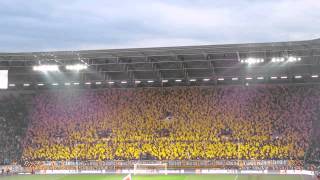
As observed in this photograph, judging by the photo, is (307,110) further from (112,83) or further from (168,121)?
(112,83)

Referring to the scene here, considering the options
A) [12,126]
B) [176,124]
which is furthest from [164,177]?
[12,126]

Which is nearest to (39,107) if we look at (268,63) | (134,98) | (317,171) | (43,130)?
(43,130)

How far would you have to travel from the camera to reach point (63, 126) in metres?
55.8

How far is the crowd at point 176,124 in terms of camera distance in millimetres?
50750

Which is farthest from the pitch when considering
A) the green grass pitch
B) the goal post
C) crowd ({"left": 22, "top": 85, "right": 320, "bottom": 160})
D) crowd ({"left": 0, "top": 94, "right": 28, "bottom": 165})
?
crowd ({"left": 0, "top": 94, "right": 28, "bottom": 165})

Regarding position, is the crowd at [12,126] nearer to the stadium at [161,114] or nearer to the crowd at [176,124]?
the stadium at [161,114]

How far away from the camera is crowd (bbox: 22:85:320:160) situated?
50750 mm

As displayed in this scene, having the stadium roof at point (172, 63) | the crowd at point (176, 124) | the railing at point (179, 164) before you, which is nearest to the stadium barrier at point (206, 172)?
the railing at point (179, 164)

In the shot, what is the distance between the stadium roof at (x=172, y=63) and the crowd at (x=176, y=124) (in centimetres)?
231

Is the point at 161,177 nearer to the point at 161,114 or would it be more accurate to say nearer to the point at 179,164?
the point at 179,164

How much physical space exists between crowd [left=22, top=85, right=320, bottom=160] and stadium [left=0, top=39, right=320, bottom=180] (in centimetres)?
11

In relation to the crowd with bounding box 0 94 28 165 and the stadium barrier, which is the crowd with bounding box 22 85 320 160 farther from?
the stadium barrier

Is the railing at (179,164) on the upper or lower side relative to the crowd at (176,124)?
lower

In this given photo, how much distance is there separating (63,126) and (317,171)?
2674 centimetres
